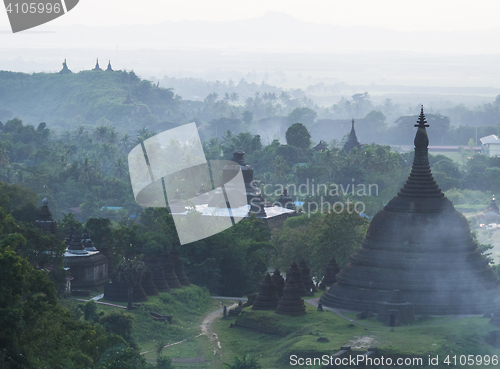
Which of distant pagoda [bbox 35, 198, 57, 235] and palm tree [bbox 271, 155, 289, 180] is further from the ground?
distant pagoda [bbox 35, 198, 57, 235]

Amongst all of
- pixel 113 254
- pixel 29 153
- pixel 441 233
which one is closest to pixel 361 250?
pixel 441 233

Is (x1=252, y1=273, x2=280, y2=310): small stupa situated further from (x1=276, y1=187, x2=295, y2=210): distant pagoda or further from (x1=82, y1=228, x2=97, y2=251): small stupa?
(x1=276, y1=187, x2=295, y2=210): distant pagoda

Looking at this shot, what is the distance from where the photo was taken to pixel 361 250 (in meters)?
62.8

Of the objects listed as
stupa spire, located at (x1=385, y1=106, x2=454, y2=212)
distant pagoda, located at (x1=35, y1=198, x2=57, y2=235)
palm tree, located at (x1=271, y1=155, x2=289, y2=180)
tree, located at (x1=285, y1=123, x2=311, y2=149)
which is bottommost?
palm tree, located at (x1=271, y1=155, x2=289, y2=180)

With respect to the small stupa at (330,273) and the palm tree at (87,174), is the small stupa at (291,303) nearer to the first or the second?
the small stupa at (330,273)

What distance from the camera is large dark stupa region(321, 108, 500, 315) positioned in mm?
59750

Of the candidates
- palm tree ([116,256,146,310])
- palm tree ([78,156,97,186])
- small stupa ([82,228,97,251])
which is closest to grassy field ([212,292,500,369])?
palm tree ([116,256,146,310])

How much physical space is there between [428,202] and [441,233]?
203 cm

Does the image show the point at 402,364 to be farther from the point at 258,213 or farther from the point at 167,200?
the point at 167,200

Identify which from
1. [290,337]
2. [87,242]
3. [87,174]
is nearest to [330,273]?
[290,337]

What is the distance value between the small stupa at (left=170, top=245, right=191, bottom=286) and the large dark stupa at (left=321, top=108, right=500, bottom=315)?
11609mm

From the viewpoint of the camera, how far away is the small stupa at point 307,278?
68.2m

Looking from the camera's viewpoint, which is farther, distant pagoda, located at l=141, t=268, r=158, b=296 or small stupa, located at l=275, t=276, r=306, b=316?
distant pagoda, located at l=141, t=268, r=158, b=296

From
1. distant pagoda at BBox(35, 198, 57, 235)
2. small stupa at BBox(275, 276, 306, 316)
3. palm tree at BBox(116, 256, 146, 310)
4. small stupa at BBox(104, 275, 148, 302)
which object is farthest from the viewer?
distant pagoda at BBox(35, 198, 57, 235)
